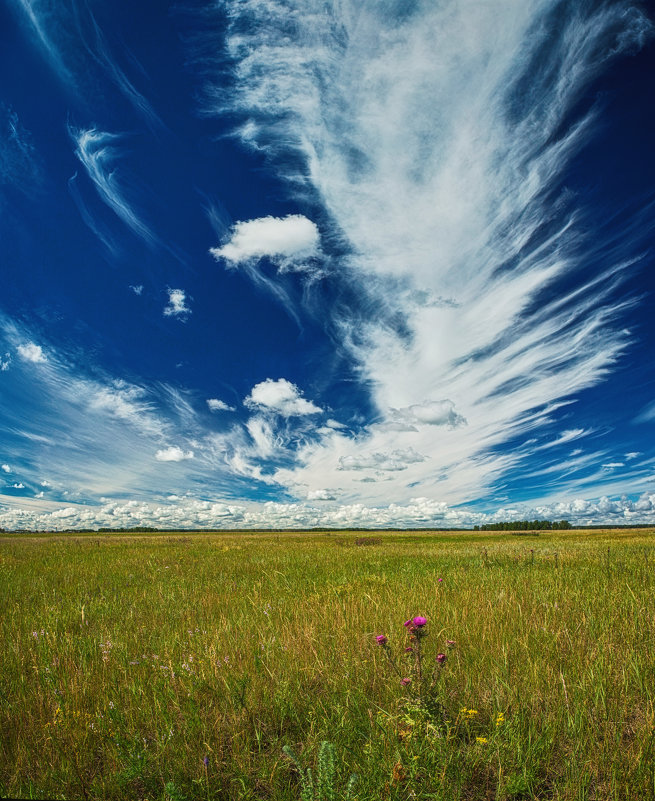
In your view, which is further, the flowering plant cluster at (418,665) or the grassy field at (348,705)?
the flowering plant cluster at (418,665)

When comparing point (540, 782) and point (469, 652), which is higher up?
point (469, 652)

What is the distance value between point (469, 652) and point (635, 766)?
1436 millimetres

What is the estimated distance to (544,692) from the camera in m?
2.61

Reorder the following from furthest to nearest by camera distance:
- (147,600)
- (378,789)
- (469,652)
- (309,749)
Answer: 1. (147,600)
2. (469,652)
3. (309,749)
4. (378,789)

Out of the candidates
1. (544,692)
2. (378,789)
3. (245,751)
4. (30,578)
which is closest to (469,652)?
(544,692)

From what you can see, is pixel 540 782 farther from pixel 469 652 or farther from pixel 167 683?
pixel 167 683

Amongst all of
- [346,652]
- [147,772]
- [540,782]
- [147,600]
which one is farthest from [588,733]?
[147,600]

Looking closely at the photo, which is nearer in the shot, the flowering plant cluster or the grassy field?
the grassy field

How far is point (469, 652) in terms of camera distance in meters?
3.27

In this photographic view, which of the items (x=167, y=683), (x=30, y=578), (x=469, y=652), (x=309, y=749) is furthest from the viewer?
(x=30, y=578)

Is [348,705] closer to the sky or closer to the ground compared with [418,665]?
closer to the ground

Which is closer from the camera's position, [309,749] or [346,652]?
[309,749]

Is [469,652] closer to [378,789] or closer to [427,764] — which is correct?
[427,764]

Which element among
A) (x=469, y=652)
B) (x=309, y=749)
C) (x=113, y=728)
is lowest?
(x=113, y=728)
